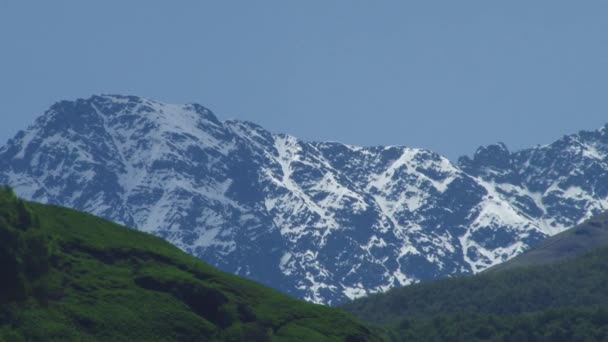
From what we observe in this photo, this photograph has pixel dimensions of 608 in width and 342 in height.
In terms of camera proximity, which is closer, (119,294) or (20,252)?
(20,252)

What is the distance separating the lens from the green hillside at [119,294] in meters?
111

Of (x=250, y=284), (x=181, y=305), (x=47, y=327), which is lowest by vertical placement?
(x=47, y=327)

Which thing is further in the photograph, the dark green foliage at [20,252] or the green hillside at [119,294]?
the green hillside at [119,294]

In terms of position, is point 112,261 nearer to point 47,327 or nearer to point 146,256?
point 146,256

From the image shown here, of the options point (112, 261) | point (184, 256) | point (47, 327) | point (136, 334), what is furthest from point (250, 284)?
point (47, 327)

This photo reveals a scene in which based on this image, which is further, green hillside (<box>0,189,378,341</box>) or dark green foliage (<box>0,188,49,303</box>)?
green hillside (<box>0,189,378,341</box>)

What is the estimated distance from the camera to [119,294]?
125 meters

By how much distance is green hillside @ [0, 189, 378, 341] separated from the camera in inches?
4370

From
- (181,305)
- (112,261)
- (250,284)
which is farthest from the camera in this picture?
(250,284)

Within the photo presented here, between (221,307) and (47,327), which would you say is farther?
(221,307)

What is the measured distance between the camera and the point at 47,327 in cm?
10912

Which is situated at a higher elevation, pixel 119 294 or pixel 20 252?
pixel 119 294

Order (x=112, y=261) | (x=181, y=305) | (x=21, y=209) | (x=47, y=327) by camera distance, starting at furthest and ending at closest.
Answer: (x=112, y=261)
(x=181, y=305)
(x=21, y=209)
(x=47, y=327)

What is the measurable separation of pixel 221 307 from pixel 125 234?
23.7m
